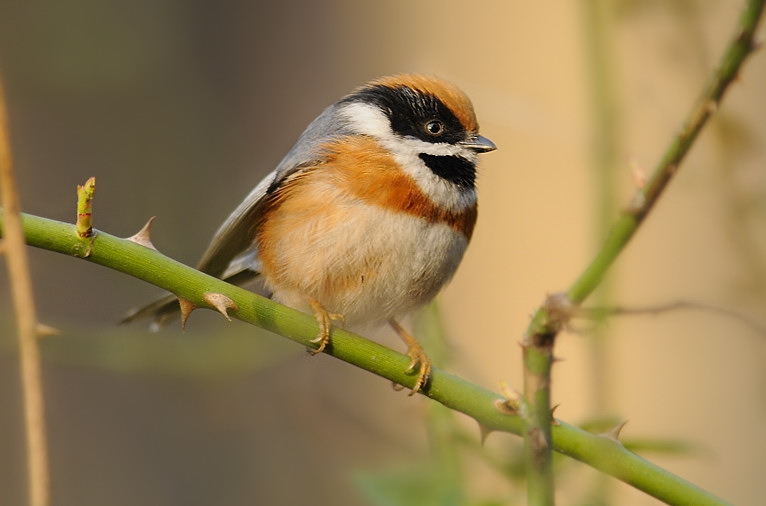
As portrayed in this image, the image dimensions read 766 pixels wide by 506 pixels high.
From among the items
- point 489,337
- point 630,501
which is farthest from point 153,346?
point 489,337

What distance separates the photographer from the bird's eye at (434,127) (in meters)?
3.51

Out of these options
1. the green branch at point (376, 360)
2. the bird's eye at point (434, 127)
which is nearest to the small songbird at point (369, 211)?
the bird's eye at point (434, 127)

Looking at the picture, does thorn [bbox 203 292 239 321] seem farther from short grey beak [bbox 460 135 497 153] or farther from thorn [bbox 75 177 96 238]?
short grey beak [bbox 460 135 497 153]

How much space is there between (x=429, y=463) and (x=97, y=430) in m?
4.39

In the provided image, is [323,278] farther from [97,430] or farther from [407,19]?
[407,19]

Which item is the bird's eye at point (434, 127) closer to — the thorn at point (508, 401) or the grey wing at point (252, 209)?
the grey wing at point (252, 209)

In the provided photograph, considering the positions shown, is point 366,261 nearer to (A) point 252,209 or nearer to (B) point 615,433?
(A) point 252,209

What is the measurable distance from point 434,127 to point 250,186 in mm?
3472

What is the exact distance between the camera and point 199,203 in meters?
6.73

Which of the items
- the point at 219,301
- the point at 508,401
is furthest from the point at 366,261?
the point at 508,401

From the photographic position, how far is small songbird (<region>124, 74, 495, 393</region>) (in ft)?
10.8

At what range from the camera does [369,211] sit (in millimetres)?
3264

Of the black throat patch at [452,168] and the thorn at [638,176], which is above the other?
the black throat patch at [452,168]

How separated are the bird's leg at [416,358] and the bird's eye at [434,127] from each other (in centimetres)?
76
